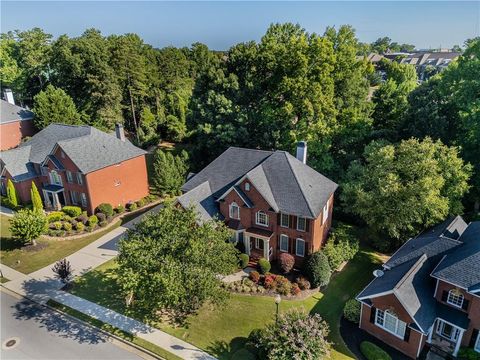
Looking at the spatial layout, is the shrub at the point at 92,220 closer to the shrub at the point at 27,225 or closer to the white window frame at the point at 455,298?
the shrub at the point at 27,225

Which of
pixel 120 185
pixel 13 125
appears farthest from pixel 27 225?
pixel 13 125

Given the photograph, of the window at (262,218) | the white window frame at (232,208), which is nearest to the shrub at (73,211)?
the white window frame at (232,208)

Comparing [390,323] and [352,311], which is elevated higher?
[390,323]

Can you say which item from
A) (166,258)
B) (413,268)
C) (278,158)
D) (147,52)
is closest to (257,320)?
(166,258)

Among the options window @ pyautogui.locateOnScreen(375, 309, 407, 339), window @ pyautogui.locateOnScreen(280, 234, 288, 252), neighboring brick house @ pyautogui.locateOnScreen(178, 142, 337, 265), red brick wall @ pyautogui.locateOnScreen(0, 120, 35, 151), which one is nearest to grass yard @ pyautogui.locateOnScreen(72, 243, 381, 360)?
window @ pyautogui.locateOnScreen(375, 309, 407, 339)

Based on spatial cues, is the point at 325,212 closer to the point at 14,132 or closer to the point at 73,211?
the point at 73,211

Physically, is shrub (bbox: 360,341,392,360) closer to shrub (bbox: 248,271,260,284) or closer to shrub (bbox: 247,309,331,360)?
shrub (bbox: 247,309,331,360)
